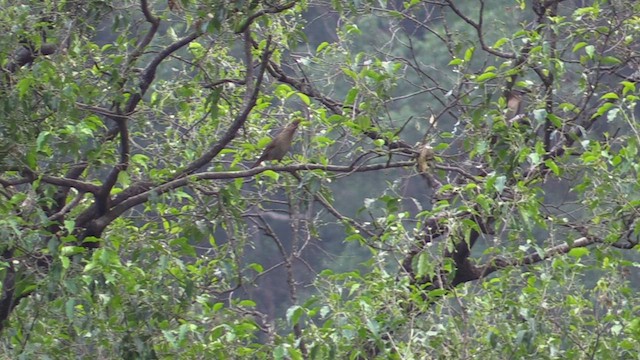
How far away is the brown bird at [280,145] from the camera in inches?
190

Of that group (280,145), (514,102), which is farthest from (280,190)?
(514,102)

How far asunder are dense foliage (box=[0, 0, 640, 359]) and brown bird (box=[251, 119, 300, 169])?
67 mm

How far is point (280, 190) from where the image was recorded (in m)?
5.09

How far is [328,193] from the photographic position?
15.2ft

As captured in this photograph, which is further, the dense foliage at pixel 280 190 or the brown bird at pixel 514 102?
the brown bird at pixel 514 102

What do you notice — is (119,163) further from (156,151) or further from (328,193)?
(328,193)

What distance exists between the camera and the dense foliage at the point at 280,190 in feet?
12.9

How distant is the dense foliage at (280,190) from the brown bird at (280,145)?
0.07 metres

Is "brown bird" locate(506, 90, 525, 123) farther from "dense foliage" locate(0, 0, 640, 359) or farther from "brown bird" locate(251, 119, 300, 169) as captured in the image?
"brown bird" locate(251, 119, 300, 169)

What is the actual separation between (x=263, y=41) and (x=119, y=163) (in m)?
0.88

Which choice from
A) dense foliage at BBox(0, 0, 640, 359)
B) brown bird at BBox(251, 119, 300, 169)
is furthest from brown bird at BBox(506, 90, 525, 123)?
brown bird at BBox(251, 119, 300, 169)

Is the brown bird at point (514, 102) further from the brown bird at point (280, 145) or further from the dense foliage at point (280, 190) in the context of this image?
the brown bird at point (280, 145)

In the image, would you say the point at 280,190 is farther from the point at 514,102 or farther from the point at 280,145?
the point at 514,102

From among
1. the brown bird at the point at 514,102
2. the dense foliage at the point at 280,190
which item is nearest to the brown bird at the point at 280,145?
the dense foliage at the point at 280,190
